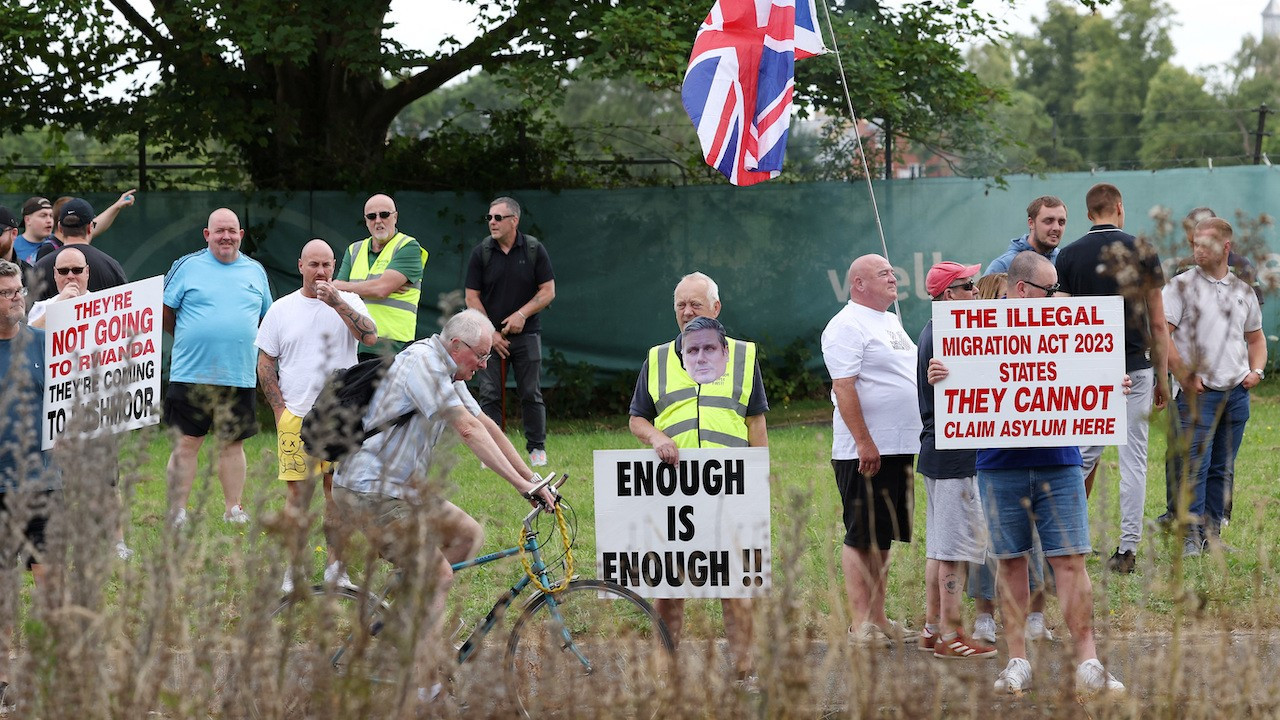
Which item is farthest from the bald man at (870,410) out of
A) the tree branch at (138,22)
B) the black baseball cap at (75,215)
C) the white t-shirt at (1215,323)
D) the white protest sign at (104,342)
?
the tree branch at (138,22)

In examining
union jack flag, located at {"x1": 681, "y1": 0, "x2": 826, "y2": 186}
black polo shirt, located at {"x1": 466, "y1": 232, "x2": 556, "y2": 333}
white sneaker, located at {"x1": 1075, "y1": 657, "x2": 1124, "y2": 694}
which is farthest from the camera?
black polo shirt, located at {"x1": 466, "y1": 232, "x2": 556, "y2": 333}

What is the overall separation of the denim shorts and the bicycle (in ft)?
4.58

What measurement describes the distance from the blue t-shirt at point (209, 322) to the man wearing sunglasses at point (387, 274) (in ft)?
3.13

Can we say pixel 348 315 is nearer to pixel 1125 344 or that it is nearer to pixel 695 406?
pixel 695 406

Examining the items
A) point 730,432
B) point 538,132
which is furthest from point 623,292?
point 730,432

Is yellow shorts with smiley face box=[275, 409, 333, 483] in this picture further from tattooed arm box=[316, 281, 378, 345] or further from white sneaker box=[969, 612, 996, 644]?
white sneaker box=[969, 612, 996, 644]

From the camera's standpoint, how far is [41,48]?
14250 millimetres

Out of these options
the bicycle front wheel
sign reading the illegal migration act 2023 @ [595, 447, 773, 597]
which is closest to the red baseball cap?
sign reading the illegal migration act 2023 @ [595, 447, 773, 597]

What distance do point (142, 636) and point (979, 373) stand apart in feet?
12.1

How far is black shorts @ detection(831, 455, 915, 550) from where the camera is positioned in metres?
6.55

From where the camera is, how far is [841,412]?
653 centimetres

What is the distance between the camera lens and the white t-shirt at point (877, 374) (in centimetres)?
652

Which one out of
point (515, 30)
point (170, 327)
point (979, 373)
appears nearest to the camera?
point (979, 373)

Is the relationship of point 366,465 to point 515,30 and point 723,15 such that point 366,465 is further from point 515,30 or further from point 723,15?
point 515,30
